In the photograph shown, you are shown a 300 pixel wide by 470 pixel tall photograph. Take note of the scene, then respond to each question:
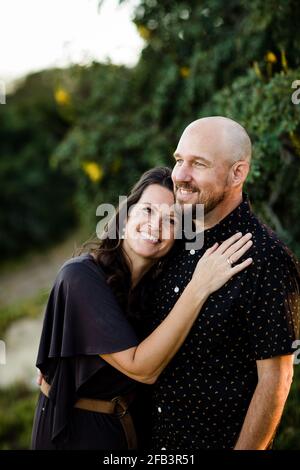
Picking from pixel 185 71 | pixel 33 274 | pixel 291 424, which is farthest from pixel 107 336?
pixel 33 274

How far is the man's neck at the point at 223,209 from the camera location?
240 cm

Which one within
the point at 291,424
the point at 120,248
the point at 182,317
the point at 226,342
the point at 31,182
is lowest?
the point at 291,424

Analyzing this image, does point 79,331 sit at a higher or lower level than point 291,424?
higher

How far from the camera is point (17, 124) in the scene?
13484 mm

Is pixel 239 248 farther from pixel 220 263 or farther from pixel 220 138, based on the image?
pixel 220 138

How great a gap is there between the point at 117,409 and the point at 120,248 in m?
0.79

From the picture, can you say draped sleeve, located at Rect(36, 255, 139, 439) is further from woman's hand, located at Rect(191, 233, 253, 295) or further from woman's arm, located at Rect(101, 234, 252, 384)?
woman's hand, located at Rect(191, 233, 253, 295)

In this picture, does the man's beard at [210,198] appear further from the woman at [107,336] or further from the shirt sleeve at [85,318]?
the shirt sleeve at [85,318]

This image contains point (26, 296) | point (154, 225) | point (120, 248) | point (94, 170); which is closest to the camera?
point (154, 225)

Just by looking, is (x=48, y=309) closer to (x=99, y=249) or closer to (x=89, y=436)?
(x=99, y=249)

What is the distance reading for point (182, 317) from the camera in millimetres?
2279

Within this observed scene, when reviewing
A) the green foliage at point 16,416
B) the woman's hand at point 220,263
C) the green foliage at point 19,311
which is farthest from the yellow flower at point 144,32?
the green foliage at point 19,311

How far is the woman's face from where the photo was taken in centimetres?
267

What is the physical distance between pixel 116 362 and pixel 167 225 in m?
0.69
